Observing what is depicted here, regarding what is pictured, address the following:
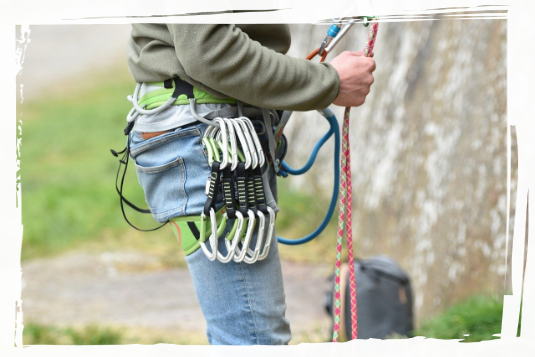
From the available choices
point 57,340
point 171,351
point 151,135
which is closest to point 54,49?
point 57,340

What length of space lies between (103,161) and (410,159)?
16.9 feet

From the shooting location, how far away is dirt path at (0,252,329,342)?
14.6ft

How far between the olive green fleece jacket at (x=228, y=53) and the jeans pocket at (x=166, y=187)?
233 millimetres

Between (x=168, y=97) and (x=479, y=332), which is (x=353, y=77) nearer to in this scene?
(x=168, y=97)

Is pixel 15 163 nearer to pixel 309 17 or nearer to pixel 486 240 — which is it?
pixel 309 17

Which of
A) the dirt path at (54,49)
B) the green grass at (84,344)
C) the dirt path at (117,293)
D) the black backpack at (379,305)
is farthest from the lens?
the dirt path at (54,49)

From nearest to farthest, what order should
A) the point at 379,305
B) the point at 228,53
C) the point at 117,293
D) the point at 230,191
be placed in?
the point at 228,53, the point at 230,191, the point at 379,305, the point at 117,293

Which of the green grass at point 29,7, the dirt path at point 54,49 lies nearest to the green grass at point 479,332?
the dirt path at point 54,49

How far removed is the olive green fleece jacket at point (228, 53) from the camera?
172 centimetres

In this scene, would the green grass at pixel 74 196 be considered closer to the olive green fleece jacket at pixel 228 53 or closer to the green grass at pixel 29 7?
the olive green fleece jacket at pixel 228 53

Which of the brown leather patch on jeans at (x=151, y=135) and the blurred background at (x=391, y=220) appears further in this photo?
the blurred background at (x=391, y=220)

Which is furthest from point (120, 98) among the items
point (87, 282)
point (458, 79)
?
point (458, 79)

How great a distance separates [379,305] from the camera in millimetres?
3674

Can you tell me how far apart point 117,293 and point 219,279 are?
128 inches
